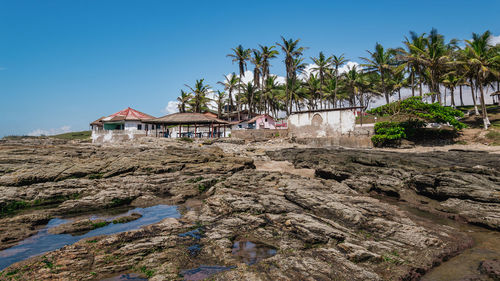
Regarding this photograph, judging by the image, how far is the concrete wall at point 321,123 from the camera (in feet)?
106

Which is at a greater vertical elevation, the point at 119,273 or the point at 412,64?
the point at 412,64

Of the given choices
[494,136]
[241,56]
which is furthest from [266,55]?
[494,136]

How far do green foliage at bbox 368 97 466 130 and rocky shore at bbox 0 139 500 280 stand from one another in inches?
327

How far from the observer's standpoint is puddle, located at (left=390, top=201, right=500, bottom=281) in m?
6.29

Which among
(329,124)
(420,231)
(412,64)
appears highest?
(412,64)

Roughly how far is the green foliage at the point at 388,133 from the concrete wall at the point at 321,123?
3430 millimetres

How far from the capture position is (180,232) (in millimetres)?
8781

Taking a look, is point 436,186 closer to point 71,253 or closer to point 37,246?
point 71,253

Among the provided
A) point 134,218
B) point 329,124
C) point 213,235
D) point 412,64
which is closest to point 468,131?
point 412,64

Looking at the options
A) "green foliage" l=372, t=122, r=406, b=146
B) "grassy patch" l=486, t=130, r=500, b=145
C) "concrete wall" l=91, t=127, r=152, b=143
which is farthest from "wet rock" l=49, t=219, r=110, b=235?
"grassy patch" l=486, t=130, r=500, b=145

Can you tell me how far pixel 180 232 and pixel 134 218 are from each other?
3594 mm

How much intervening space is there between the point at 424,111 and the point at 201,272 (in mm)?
29976

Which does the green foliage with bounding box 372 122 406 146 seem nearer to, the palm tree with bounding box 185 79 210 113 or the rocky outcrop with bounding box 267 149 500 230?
the rocky outcrop with bounding box 267 149 500 230

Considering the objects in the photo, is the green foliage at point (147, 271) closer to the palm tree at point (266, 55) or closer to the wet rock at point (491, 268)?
the wet rock at point (491, 268)
